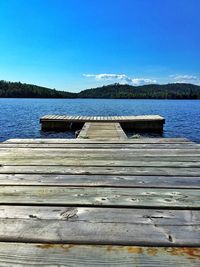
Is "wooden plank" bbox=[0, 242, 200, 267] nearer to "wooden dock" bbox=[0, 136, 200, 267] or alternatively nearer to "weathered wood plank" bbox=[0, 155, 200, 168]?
"wooden dock" bbox=[0, 136, 200, 267]

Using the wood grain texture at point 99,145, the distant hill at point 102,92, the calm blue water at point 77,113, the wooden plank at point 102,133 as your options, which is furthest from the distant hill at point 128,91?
the wood grain texture at point 99,145

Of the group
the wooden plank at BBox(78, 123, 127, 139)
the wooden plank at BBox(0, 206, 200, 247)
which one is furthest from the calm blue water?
the wooden plank at BBox(0, 206, 200, 247)

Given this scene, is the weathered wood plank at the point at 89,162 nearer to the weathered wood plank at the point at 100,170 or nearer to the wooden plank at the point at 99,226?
the weathered wood plank at the point at 100,170

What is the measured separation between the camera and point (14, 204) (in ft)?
7.42

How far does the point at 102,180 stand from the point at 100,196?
45 cm

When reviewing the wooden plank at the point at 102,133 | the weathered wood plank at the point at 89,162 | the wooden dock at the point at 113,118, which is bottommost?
the wooden dock at the point at 113,118

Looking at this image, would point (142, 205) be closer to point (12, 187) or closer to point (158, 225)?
point (158, 225)

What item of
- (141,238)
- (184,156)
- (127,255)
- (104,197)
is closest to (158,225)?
(141,238)

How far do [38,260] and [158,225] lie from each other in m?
0.75

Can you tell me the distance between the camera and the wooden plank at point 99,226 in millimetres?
1757

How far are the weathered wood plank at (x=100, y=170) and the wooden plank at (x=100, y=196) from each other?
0.52 metres

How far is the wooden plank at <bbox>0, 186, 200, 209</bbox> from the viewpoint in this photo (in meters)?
2.30

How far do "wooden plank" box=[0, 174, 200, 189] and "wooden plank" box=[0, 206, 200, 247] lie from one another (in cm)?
58

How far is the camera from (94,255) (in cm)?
161
